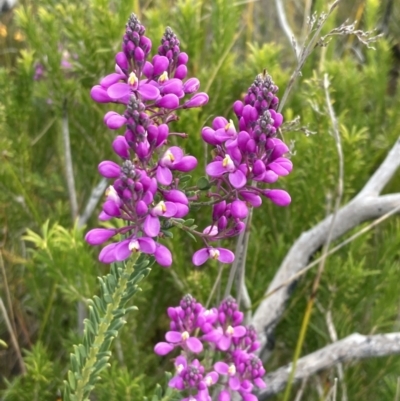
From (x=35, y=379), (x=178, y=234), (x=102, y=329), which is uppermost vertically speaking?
(x=102, y=329)

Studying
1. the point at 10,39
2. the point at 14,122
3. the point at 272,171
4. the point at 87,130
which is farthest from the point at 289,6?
the point at 272,171

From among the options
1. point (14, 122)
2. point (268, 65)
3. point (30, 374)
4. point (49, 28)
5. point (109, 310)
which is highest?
point (49, 28)

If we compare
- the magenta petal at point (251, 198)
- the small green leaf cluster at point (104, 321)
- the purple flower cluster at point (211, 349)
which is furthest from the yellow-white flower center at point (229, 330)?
the magenta petal at point (251, 198)

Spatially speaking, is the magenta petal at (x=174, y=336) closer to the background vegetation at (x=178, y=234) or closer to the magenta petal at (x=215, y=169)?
the background vegetation at (x=178, y=234)

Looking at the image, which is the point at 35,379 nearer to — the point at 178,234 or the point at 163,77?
the point at 178,234

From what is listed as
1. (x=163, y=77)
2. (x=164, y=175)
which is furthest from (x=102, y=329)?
(x=163, y=77)

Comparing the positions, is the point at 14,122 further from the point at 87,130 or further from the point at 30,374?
the point at 30,374
